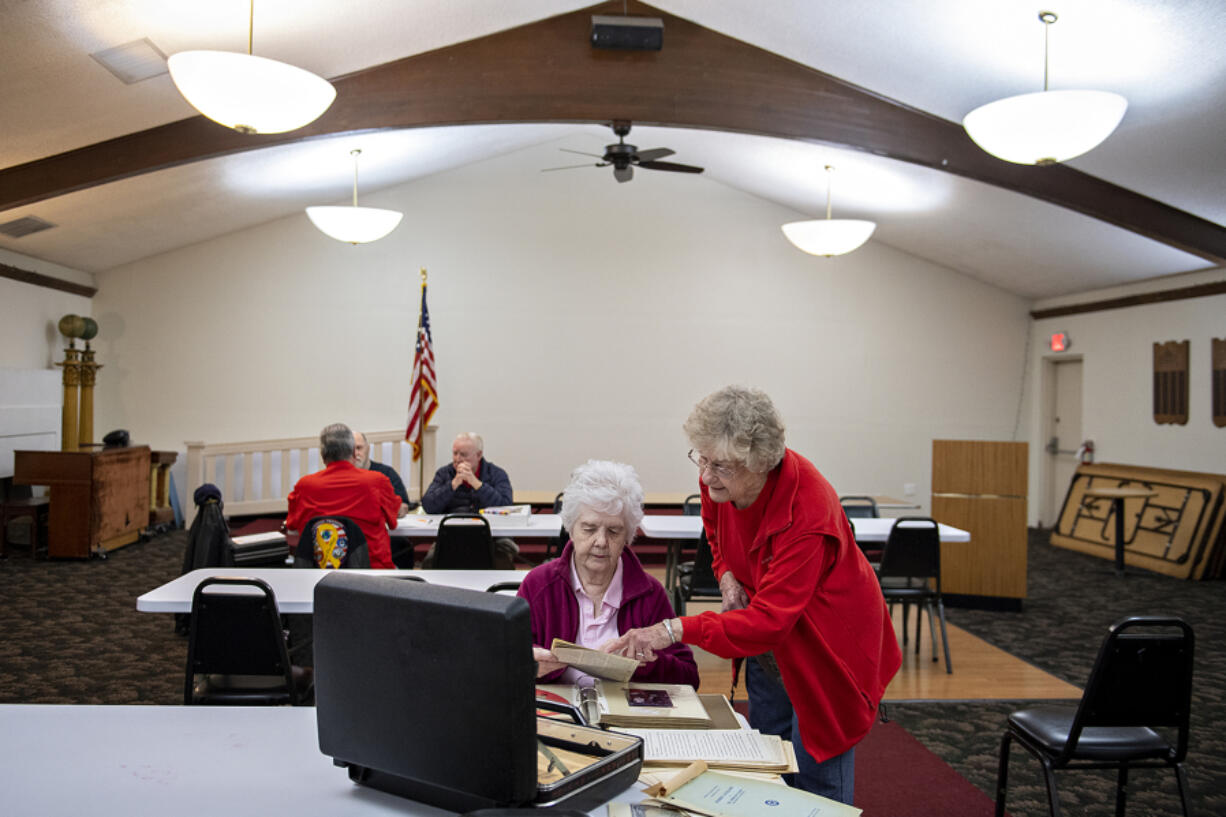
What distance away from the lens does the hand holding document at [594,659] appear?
1.87 m

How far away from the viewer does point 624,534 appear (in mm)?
2551

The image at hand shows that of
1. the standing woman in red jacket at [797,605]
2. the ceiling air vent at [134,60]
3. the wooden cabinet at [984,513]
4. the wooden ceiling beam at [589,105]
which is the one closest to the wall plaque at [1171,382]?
the wooden ceiling beam at [589,105]

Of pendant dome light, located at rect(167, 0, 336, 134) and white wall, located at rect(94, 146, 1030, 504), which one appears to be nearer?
pendant dome light, located at rect(167, 0, 336, 134)

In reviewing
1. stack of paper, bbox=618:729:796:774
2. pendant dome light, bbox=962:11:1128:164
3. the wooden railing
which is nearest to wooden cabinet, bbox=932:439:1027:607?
pendant dome light, bbox=962:11:1128:164

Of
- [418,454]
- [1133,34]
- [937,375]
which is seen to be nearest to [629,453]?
[418,454]

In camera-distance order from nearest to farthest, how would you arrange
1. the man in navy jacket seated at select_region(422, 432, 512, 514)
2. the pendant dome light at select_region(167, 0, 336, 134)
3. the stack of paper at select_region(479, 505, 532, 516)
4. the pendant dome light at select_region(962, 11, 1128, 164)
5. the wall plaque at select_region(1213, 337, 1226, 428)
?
the pendant dome light at select_region(167, 0, 336, 134)
the pendant dome light at select_region(962, 11, 1128, 164)
the stack of paper at select_region(479, 505, 532, 516)
the man in navy jacket seated at select_region(422, 432, 512, 514)
the wall plaque at select_region(1213, 337, 1226, 428)

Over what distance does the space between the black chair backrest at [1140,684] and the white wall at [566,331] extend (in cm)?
798

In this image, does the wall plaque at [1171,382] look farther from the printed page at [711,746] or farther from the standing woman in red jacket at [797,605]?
the printed page at [711,746]

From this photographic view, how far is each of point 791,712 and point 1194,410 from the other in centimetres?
798

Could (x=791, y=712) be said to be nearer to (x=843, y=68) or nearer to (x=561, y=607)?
(x=561, y=607)

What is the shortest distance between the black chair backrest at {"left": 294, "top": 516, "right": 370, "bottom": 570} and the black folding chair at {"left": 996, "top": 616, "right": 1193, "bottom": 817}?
2968mm

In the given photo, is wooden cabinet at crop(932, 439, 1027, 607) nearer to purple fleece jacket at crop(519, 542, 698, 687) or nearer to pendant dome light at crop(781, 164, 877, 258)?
pendant dome light at crop(781, 164, 877, 258)

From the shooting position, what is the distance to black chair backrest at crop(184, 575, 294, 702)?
9.68ft

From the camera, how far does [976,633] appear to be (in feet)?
19.6
